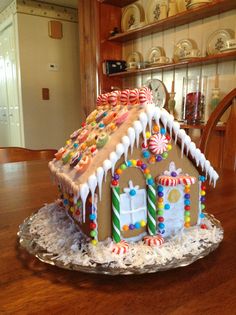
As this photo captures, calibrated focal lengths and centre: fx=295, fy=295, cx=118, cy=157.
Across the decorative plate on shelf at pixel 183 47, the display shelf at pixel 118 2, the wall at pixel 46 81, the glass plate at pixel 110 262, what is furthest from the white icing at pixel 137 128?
the wall at pixel 46 81

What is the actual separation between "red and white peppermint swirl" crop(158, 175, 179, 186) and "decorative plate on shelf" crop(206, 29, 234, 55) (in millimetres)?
1917

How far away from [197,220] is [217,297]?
20 cm

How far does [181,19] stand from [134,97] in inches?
83.1

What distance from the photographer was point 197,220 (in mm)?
588

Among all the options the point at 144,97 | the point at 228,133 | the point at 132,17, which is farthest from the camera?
the point at 132,17

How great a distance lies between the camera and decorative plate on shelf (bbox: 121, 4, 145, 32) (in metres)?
2.77

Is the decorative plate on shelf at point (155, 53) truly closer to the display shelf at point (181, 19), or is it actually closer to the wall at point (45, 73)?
the display shelf at point (181, 19)

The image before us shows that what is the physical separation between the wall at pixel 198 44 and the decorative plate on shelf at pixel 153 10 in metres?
0.09

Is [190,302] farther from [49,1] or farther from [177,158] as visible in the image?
[49,1]

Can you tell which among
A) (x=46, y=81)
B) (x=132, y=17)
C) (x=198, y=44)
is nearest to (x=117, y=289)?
(x=198, y=44)

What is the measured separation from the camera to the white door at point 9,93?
13.1 ft

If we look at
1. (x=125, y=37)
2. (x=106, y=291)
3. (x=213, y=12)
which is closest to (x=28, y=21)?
(x=125, y=37)

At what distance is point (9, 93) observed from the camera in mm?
4262

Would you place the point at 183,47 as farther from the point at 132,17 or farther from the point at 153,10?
the point at 132,17
